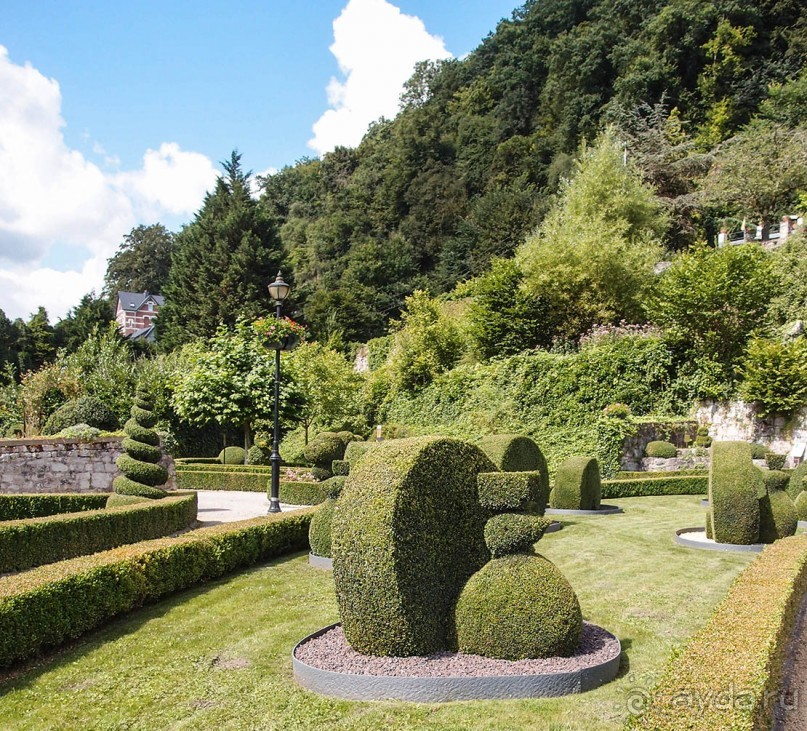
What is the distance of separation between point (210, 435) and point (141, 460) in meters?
16.6

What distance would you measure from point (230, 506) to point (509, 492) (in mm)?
12024

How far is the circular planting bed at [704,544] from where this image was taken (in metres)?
9.61

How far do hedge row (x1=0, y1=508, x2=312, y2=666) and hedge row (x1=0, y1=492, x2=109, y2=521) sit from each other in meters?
4.38

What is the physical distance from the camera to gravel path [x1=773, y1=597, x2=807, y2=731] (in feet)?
14.4

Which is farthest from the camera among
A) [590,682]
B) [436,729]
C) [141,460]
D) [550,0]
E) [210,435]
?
[550,0]

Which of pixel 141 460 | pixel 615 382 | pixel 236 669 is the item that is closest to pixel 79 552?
pixel 141 460

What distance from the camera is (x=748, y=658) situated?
413 cm

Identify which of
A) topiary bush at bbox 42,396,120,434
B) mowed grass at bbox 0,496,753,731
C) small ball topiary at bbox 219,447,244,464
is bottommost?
mowed grass at bbox 0,496,753,731

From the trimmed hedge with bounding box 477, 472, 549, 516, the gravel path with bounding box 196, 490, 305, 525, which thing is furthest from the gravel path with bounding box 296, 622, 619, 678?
the gravel path with bounding box 196, 490, 305, 525

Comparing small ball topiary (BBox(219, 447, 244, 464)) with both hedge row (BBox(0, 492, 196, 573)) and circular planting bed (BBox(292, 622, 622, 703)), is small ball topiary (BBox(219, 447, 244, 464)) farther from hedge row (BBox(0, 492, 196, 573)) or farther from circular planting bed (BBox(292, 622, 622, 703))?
circular planting bed (BBox(292, 622, 622, 703))

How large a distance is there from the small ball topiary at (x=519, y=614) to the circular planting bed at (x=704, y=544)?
5.89 meters

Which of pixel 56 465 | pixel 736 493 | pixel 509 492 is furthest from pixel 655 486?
pixel 56 465

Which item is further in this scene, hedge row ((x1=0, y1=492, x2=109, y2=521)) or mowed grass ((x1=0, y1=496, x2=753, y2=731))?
hedge row ((x1=0, y1=492, x2=109, y2=521))

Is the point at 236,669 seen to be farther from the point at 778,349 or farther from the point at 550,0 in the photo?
the point at 550,0
